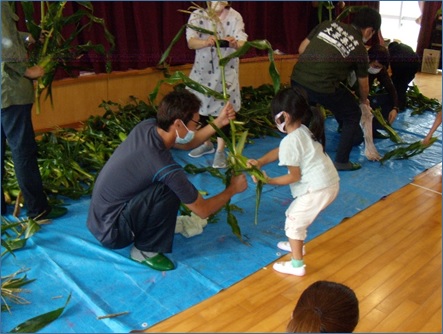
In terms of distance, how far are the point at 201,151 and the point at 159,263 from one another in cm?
162

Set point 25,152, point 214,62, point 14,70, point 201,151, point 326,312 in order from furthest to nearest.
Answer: point 201,151
point 214,62
point 25,152
point 14,70
point 326,312

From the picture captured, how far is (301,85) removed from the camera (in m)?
3.62

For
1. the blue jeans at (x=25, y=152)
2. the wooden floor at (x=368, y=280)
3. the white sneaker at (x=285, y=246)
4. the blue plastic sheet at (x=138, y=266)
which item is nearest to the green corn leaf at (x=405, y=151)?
the blue plastic sheet at (x=138, y=266)

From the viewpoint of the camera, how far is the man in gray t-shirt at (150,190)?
7.47 ft

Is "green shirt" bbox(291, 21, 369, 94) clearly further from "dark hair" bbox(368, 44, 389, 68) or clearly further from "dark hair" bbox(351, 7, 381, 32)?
"dark hair" bbox(368, 44, 389, 68)

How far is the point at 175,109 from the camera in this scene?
7.48 feet

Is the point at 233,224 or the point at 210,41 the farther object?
the point at 210,41

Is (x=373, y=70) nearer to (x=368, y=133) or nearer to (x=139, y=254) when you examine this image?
(x=368, y=133)

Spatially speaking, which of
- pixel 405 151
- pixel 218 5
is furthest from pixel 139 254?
pixel 405 151

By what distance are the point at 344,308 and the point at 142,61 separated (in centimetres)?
423

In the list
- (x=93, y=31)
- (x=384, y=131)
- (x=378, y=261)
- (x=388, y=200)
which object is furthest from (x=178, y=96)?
(x=384, y=131)

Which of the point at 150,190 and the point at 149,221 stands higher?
the point at 150,190

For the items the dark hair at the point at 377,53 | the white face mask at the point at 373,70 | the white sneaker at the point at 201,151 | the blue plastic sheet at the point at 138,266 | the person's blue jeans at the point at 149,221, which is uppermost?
the dark hair at the point at 377,53

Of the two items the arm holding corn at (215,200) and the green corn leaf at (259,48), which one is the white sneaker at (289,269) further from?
the green corn leaf at (259,48)
